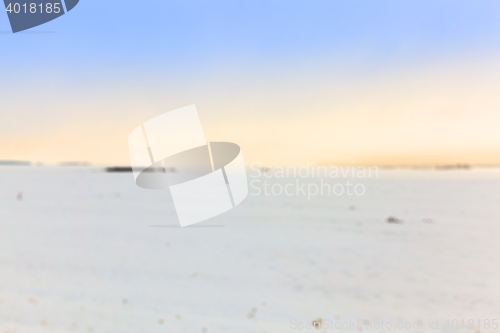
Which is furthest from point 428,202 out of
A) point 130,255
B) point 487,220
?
point 130,255

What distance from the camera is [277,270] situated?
6.53m

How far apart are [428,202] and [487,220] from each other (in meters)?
4.97

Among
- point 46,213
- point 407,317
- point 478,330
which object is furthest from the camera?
point 46,213

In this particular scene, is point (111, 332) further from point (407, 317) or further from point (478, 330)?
point (478, 330)

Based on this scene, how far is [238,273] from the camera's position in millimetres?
6281

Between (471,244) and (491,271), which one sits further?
(471,244)

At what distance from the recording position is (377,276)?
20.6 ft

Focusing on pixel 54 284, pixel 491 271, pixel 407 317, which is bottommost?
pixel 491 271

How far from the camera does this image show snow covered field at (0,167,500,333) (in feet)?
15.1

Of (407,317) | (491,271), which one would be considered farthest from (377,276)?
(491,271)

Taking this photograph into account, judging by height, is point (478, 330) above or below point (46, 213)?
above

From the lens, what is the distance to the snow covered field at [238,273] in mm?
4605

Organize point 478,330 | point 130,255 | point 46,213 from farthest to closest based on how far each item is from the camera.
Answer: point 46,213
point 130,255
point 478,330

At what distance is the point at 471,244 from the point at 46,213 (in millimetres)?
13283
